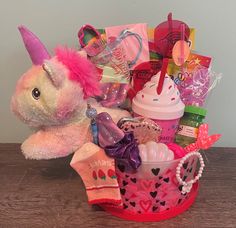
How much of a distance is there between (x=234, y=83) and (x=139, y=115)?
1.12ft

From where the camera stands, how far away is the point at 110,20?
834 millimetres

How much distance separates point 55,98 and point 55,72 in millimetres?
44

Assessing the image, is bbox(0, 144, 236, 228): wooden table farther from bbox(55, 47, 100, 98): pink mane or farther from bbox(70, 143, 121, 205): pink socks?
bbox(55, 47, 100, 98): pink mane

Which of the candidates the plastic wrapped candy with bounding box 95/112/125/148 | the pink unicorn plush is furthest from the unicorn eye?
the plastic wrapped candy with bounding box 95/112/125/148

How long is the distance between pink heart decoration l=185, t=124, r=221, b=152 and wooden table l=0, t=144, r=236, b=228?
0.12 meters

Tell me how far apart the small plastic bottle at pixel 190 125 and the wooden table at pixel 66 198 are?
0.12 meters

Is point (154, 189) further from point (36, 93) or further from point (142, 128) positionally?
point (36, 93)

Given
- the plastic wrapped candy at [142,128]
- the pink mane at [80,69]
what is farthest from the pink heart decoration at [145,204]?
the pink mane at [80,69]

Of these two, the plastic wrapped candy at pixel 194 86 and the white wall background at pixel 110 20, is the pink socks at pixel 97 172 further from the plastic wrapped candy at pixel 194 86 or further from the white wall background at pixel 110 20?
the white wall background at pixel 110 20

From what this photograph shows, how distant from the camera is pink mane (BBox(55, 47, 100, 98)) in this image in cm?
62

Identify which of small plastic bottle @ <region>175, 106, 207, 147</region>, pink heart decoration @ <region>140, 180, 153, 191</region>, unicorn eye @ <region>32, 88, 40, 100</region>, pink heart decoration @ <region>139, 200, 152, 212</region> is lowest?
pink heart decoration @ <region>139, 200, 152, 212</region>

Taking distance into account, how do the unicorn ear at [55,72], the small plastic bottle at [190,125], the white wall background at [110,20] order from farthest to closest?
the white wall background at [110,20] < the small plastic bottle at [190,125] < the unicorn ear at [55,72]

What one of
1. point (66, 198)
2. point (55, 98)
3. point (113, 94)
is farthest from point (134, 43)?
point (66, 198)

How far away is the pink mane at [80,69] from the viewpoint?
2.03 ft
